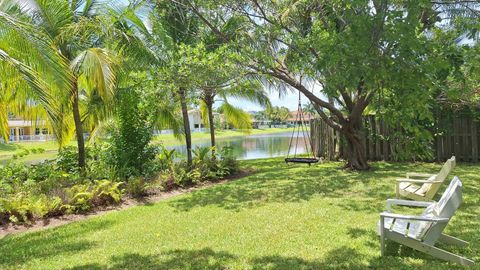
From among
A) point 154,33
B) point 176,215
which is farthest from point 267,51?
point 176,215

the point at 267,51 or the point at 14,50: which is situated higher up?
the point at 267,51

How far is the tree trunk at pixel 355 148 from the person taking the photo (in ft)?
41.1

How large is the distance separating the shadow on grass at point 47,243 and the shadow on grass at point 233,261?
0.92 meters

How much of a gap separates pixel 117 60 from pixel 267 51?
4230 millimetres

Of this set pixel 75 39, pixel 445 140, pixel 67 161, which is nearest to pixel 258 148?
pixel 445 140

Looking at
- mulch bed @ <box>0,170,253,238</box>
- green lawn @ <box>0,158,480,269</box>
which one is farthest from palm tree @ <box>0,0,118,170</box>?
green lawn @ <box>0,158,480,269</box>

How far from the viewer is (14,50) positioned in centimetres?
639

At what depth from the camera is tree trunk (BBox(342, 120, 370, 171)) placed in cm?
1252

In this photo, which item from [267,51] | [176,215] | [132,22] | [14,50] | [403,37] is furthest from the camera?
[132,22]

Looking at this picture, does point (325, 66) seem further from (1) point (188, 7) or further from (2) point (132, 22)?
(2) point (132, 22)

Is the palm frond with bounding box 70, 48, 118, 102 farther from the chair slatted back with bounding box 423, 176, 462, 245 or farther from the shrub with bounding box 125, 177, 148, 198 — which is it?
the chair slatted back with bounding box 423, 176, 462, 245

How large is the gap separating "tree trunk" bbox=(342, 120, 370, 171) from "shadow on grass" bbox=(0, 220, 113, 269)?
8358 mm

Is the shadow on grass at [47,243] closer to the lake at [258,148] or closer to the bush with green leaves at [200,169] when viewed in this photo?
the bush with green leaves at [200,169]

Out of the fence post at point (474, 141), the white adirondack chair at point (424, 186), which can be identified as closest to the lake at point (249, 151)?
the fence post at point (474, 141)
